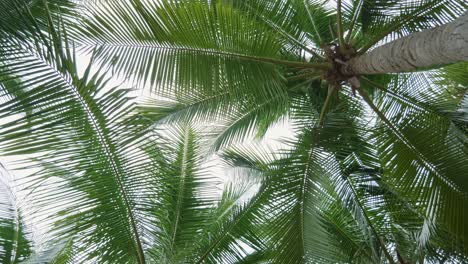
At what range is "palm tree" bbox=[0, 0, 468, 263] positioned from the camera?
3.83 meters

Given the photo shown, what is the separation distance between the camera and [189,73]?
4688 millimetres

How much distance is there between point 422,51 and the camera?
12.0 feet

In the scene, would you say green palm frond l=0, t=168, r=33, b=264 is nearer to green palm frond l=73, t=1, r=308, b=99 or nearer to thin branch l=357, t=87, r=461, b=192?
green palm frond l=73, t=1, r=308, b=99

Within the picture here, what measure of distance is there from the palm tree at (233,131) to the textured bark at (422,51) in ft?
0.06

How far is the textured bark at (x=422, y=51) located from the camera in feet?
10.2

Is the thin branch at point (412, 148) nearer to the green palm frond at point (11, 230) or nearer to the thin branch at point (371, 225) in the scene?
the thin branch at point (371, 225)

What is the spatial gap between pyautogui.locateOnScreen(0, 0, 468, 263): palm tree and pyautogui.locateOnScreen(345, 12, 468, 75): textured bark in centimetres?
2

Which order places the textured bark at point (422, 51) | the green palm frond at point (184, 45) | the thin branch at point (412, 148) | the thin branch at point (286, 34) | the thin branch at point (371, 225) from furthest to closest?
the thin branch at point (371, 225)
the thin branch at point (286, 34)
the thin branch at point (412, 148)
the green palm frond at point (184, 45)
the textured bark at point (422, 51)

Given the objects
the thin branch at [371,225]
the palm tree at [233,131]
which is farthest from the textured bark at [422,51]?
the thin branch at [371,225]

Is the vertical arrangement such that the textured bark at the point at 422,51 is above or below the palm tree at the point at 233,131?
above

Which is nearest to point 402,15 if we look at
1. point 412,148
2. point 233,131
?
point 412,148

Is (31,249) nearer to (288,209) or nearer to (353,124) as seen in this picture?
(288,209)

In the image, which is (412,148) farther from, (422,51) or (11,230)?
(11,230)

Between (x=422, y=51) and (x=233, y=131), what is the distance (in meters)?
3.67
